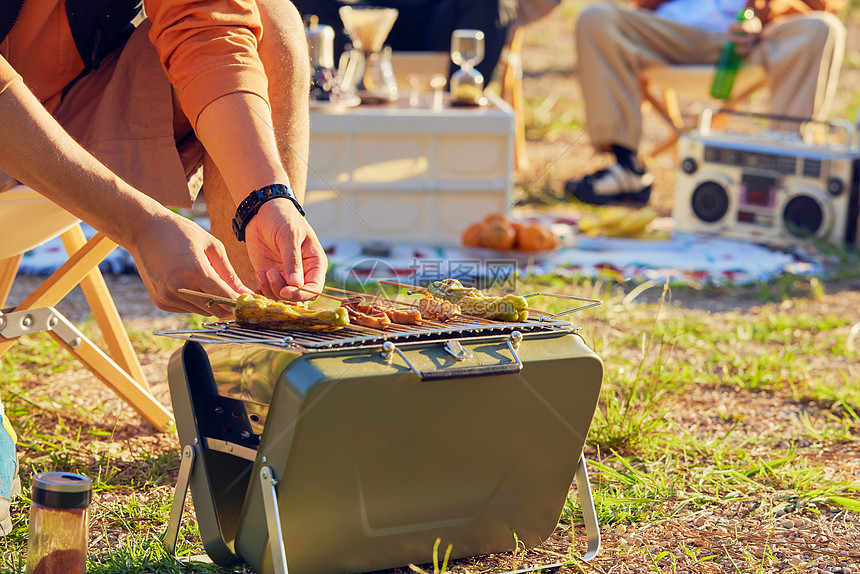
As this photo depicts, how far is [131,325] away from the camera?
2.81 metres

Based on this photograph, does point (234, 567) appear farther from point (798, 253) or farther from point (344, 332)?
point (798, 253)

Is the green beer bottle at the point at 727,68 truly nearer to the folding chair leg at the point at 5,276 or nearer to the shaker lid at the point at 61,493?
the folding chair leg at the point at 5,276

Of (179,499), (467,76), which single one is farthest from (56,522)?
(467,76)

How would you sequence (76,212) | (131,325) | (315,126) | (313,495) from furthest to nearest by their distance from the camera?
(315,126)
(131,325)
(76,212)
(313,495)

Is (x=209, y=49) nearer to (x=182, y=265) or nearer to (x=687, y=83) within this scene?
(x=182, y=265)

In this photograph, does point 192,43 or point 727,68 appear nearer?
point 192,43

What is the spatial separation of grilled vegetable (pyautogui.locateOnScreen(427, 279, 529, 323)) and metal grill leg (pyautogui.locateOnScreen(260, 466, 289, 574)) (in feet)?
1.25

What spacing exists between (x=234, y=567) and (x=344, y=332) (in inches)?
15.7

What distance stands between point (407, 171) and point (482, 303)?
2.52m

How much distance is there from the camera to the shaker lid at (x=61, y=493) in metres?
1.21

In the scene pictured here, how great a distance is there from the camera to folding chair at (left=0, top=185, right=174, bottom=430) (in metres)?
1.53

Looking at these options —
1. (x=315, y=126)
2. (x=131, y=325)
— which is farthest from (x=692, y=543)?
(x=315, y=126)

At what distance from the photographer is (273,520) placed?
117 cm

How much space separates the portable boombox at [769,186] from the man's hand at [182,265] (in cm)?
316
